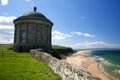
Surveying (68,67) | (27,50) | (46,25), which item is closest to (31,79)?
(68,67)

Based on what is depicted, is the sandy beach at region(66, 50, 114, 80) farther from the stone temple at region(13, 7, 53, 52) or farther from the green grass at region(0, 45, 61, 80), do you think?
the green grass at region(0, 45, 61, 80)

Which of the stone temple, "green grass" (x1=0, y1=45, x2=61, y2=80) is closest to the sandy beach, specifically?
the stone temple

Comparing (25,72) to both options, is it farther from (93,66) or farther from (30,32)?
(93,66)

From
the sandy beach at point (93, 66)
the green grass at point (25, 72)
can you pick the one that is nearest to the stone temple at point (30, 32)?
the sandy beach at point (93, 66)

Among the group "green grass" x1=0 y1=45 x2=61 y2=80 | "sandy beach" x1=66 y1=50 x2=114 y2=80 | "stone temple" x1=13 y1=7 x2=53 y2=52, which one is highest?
"stone temple" x1=13 y1=7 x2=53 y2=52

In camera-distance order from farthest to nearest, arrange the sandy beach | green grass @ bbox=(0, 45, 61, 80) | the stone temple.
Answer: the stone temple, the sandy beach, green grass @ bbox=(0, 45, 61, 80)

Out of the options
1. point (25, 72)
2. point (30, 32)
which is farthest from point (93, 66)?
point (25, 72)

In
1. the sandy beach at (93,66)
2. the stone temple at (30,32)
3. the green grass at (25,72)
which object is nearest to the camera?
the green grass at (25,72)

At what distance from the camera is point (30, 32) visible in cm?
3916

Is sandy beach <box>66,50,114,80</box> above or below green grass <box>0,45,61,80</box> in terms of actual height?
below

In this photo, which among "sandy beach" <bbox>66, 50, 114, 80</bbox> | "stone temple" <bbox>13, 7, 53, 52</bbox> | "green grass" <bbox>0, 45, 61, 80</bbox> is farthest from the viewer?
"stone temple" <bbox>13, 7, 53, 52</bbox>

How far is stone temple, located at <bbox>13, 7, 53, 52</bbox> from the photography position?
38906 mm

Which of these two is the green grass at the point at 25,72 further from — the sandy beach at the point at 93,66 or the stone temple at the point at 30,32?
the stone temple at the point at 30,32

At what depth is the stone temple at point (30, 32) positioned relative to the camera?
1532 inches
